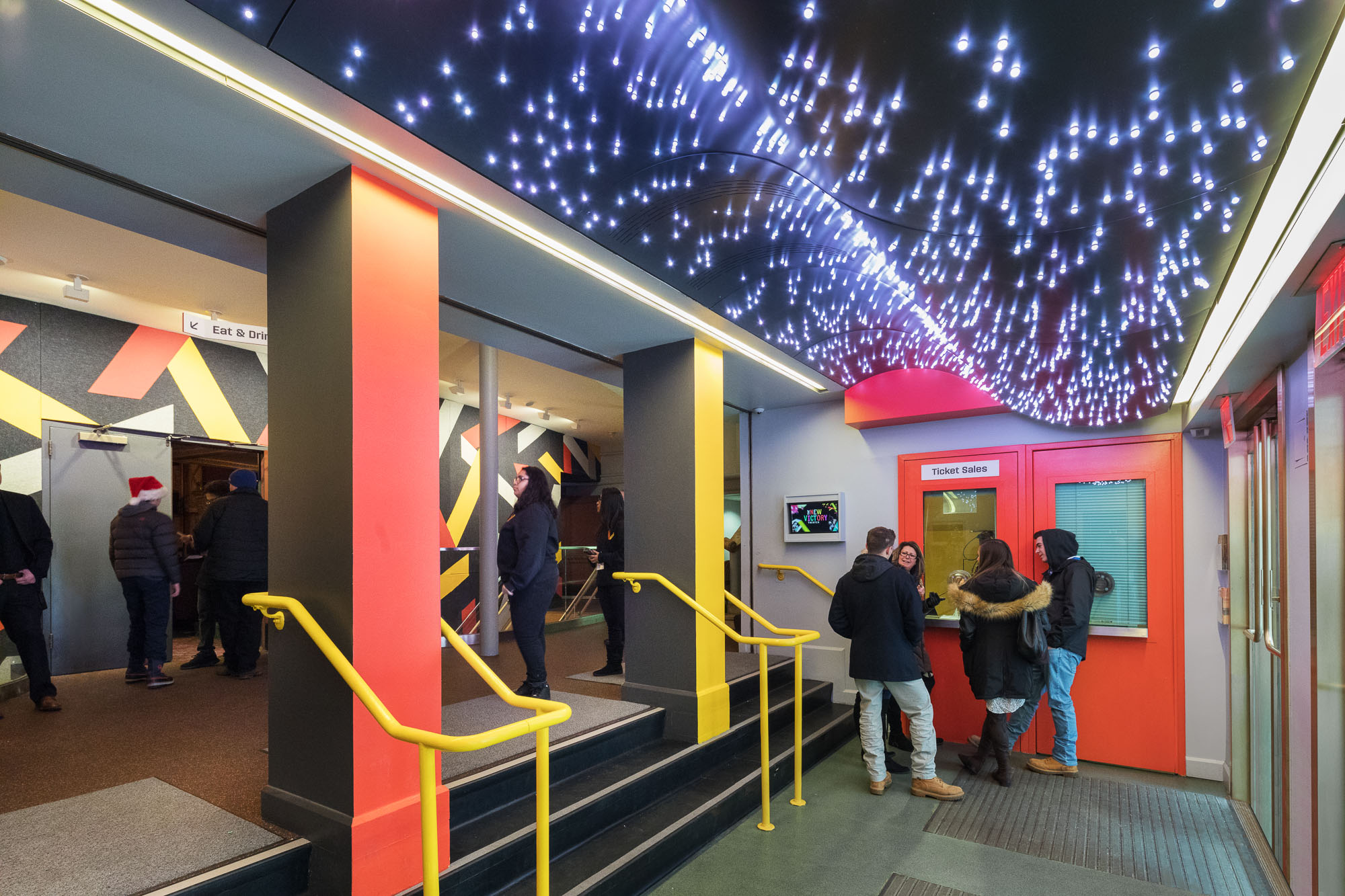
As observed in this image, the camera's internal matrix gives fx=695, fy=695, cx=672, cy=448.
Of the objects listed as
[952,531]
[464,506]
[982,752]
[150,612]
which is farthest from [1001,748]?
[464,506]

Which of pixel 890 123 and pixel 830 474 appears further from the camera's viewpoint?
pixel 830 474

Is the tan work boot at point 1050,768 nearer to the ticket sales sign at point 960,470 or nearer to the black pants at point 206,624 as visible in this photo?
the ticket sales sign at point 960,470

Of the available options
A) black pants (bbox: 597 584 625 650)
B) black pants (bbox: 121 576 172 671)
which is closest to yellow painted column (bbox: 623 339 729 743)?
black pants (bbox: 597 584 625 650)

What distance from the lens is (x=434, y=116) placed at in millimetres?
2045

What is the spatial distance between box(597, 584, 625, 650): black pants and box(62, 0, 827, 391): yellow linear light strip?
244cm

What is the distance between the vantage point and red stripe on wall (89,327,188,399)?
226 inches

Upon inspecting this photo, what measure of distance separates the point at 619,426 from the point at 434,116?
9.59 metres

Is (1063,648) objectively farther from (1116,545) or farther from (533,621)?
(533,621)

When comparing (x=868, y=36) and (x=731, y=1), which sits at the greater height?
(x=731, y=1)

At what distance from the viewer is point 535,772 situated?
277cm

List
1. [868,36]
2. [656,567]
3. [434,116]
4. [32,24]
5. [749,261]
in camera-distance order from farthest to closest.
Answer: [656,567], [749,261], [434,116], [32,24], [868,36]

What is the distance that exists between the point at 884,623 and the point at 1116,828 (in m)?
1.57

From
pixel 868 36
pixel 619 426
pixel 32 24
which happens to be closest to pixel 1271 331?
pixel 868 36

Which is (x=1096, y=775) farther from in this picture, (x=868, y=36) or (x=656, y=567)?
(x=868, y=36)
